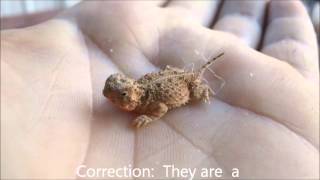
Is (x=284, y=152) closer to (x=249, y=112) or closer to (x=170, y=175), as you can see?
(x=249, y=112)

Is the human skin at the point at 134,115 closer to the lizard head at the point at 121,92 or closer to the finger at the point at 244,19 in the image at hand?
the lizard head at the point at 121,92

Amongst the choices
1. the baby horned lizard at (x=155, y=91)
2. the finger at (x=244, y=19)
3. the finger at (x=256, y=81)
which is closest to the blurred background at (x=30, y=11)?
the finger at (x=244, y=19)

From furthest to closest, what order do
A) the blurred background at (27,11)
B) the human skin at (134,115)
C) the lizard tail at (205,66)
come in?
the blurred background at (27,11) → the lizard tail at (205,66) → the human skin at (134,115)

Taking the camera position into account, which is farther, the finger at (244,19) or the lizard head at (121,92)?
the finger at (244,19)

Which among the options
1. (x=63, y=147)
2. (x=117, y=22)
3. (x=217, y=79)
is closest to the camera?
(x=63, y=147)

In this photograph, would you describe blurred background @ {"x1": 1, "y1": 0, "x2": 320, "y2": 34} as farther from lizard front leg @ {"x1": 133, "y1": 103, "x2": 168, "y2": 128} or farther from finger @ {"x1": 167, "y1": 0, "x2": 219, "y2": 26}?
lizard front leg @ {"x1": 133, "y1": 103, "x2": 168, "y2": 128}

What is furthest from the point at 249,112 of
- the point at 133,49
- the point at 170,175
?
the point at 133,49

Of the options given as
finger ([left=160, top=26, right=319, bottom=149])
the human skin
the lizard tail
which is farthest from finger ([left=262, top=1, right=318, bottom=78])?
the lizard tail
